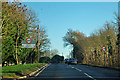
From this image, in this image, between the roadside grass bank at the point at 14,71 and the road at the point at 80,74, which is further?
the road at the point at 80,74

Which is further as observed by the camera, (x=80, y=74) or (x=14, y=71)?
(x=80, y=74)

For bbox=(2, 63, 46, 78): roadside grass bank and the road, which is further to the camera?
the road

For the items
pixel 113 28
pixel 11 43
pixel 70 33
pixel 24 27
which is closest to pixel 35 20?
pixel 24 27

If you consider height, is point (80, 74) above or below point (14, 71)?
below

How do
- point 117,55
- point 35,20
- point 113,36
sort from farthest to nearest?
point 35,20 → point 113,36 → point 117,55

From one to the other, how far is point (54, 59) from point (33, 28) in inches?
2043

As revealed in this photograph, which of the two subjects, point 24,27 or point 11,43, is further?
point 24,27

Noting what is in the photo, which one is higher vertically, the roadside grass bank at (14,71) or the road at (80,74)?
the roadside grass bank at (14,71)

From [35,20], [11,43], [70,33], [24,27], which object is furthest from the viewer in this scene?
[70,33]

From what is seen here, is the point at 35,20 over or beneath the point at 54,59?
over

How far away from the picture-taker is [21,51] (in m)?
44.0

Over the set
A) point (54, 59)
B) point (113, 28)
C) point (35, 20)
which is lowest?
point (54, 59)

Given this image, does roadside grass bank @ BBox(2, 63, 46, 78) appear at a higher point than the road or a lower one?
higher

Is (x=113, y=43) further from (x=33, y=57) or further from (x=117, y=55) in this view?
(x=33, y=57)
